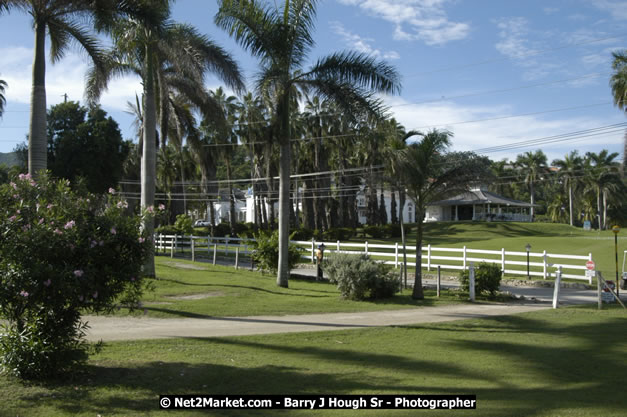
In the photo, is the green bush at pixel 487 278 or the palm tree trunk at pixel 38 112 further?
the green bush at pixel 487 278

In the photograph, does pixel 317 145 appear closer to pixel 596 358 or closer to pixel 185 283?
pixel 185 283

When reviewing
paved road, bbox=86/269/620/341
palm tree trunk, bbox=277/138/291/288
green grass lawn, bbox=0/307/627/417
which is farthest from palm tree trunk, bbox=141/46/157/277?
green grass lawn, bbox=0/307/627/417

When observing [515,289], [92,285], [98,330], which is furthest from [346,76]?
[92,285]

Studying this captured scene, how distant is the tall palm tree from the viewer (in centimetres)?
1234

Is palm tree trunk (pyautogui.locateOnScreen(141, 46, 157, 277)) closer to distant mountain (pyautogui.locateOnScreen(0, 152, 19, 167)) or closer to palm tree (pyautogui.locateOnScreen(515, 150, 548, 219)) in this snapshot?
distant mountain (pyautogui.locateOnScreen(0, 152, 19, 167))

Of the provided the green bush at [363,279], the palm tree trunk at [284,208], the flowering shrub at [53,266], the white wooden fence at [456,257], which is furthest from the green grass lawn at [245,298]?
the flowering shrub at [53,266]

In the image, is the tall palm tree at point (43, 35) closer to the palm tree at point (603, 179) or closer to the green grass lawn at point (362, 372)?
the green grass lawn at point (362, 372)

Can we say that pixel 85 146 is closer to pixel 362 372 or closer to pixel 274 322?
pixel 274 322

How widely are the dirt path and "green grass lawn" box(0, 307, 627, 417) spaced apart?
0.79 meters

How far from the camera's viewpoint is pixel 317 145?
51.9 m

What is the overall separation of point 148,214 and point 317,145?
4423cm

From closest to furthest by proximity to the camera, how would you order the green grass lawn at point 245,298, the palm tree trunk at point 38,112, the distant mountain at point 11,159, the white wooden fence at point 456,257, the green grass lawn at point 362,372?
1. the green grass lawn at point 362,372
2. the palm tree trunk at point 38,112
3. the green grass lawn at point 245,298
4. the white wooden fence at point 456,257
5. the distant mountain at point 11,159

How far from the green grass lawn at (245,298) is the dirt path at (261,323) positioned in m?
0.66

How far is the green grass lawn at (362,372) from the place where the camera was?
20.7 feet
